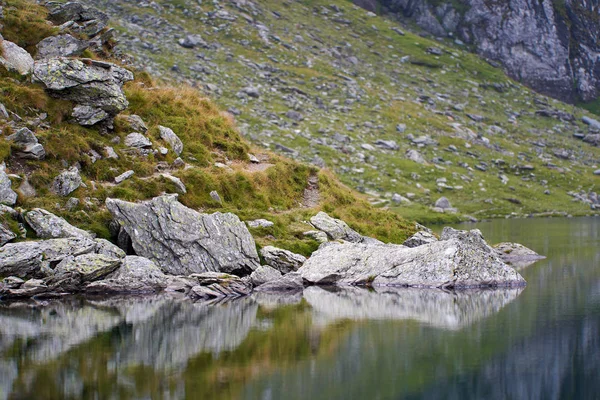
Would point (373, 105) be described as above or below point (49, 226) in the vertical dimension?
below

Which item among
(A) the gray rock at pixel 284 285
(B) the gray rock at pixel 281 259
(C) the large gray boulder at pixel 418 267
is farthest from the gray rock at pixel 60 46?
(A) the gray rock at pixel 284 285

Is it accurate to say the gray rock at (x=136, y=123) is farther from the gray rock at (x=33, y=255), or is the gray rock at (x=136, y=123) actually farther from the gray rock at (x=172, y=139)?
the gray rock at (x=33, y=255)

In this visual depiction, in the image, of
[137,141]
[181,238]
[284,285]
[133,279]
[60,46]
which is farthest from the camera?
[60,46]

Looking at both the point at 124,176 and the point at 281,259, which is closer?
the point at 281,259

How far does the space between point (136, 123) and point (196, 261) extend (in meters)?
15.3

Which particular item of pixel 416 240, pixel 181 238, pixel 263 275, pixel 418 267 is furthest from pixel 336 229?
pixel 181 238

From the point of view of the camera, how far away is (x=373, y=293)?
38.4m

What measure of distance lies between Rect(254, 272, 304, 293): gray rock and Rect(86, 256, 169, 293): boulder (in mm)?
5616

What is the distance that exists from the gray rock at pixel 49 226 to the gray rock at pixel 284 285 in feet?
33.7

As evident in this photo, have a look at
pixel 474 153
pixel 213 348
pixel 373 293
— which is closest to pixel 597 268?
pixel 373 293

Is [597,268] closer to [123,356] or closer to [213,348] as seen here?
[213,348]

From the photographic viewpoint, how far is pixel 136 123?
166 feet

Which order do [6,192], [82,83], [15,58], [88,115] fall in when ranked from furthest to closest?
[15,58]
[88,115]
[82,83]
[6,192]

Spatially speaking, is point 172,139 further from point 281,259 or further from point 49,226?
point 49,226
